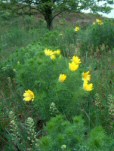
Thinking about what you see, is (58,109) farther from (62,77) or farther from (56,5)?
(56,5)

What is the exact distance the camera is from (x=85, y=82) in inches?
114

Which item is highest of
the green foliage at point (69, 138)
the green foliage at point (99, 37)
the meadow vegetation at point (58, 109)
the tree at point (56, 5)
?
the green foliage at point (69, 138)

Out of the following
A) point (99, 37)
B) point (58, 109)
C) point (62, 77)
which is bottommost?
point (99, 37)

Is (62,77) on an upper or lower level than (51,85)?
upper

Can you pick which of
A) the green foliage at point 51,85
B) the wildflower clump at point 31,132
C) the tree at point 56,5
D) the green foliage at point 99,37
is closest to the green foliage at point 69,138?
the wildflower clump at point 31,132

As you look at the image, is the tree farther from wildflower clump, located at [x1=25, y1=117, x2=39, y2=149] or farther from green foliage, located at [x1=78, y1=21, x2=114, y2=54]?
wildflower clump, located at [x1=25, y1=117, x2=39, y2=149]

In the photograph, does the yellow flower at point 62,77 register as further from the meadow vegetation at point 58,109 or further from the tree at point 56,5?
the tree at point 56,5

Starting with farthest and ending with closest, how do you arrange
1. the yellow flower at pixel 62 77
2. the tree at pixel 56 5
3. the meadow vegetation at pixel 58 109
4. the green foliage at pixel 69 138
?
1. the tree at pixel 56 5
2. the yellow flower at pixel 62 77
3. the meadow vegetation at pixel 58 109
4. the green foliage at pixel 69 138

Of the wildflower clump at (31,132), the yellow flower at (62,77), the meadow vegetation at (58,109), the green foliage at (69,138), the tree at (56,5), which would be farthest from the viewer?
the tree at (56,5)

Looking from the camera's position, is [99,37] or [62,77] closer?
[62,77]

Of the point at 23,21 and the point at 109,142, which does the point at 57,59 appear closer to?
the point at 109,142

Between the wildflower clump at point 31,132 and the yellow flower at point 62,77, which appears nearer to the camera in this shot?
the wildflower clump at point 31,132

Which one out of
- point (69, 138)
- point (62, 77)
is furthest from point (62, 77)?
point (69, 138)

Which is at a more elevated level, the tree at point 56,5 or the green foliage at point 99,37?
the green foliage at point 99,37
